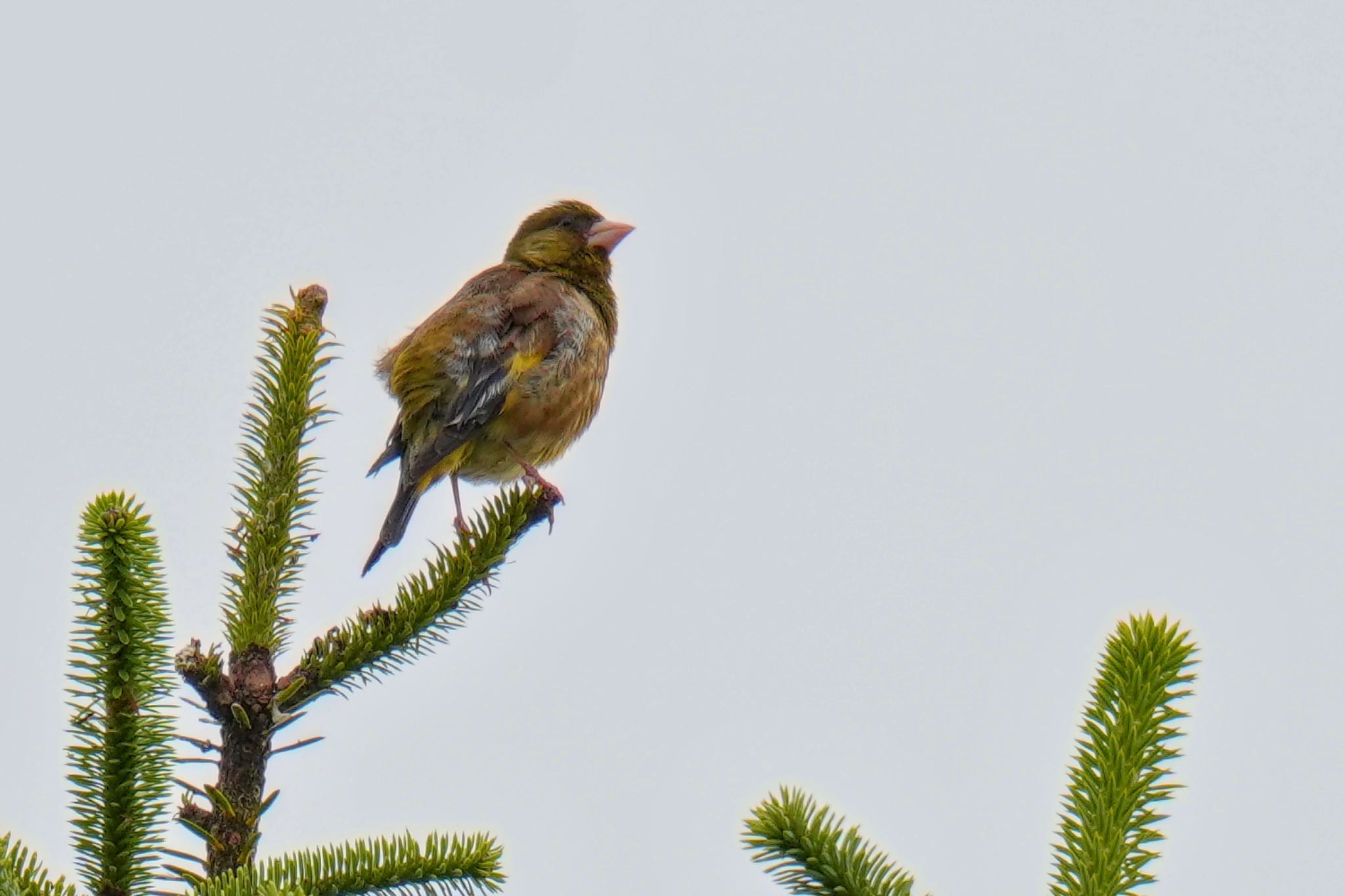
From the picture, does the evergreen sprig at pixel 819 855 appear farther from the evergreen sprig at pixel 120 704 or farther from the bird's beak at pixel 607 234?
the bird's beak at pixel 607 234

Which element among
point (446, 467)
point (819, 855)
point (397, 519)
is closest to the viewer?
point (819, 855)

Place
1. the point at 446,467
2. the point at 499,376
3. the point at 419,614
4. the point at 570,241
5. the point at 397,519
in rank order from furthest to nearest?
the point at 570,241 → the point at 499,376 → the point at 446,467 → the point at 397,519 → the point at 419,614

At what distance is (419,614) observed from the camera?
9.37 feet

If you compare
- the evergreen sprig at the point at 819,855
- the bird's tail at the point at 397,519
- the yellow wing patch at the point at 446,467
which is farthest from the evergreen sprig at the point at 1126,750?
the yellow wing patch at the point at 446,467

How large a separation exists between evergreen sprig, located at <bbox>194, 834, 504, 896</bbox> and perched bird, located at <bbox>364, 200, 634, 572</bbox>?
2.18 m

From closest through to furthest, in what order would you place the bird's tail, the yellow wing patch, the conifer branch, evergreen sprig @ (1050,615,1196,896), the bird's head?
A: 1. evergreen sprig @ (1050,615,1196,896)
2. the conifer branch
3. the bird's tail
4. the yellow wing patch
5. the bird's head

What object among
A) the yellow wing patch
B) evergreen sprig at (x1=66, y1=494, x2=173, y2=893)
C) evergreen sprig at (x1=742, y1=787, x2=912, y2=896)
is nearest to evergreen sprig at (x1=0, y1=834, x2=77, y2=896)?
evergreen sprig at (x1=66, y1=494, x2=173, y2=893)

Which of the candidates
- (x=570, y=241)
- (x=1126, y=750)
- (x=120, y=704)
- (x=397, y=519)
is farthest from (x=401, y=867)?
(x=570, y=241)

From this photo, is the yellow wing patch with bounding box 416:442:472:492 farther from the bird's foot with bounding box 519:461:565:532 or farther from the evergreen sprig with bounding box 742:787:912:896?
the evergreen sprig with bounding box 742:787:912:896

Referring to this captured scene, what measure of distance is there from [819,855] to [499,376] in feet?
12.7

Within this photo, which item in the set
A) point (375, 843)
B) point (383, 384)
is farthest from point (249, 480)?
point (383, 384)

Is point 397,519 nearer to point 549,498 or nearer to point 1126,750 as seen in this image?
point 549,498

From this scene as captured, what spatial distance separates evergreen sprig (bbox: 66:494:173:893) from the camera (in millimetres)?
2334

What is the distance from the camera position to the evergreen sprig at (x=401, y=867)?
7.69ft
